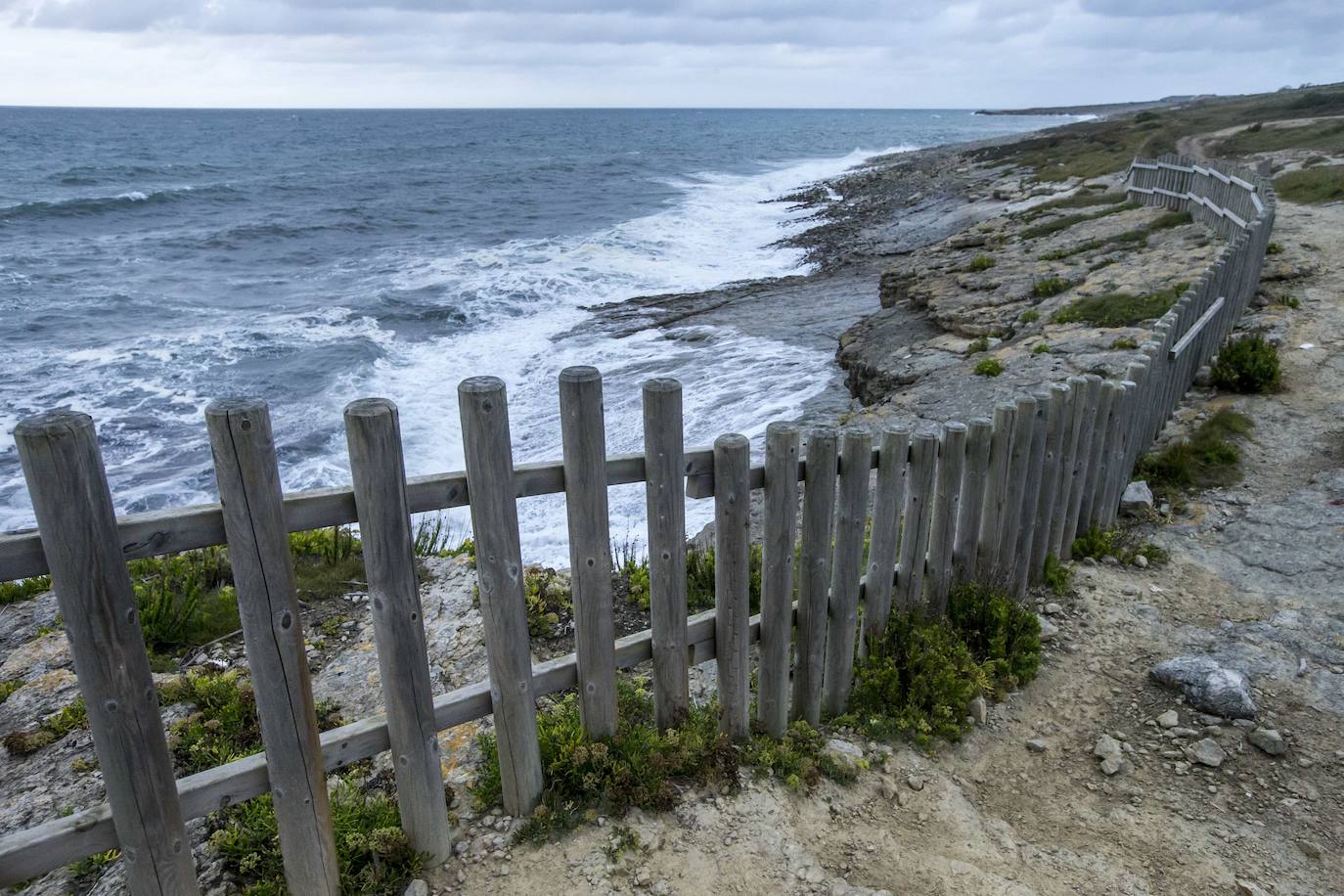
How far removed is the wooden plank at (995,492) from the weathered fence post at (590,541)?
2.49m

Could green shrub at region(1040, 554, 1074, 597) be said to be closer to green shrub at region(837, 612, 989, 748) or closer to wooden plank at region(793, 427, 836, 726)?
green shrub at region(837, 612, 989, 748)

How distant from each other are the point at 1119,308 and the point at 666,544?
33.3 ft

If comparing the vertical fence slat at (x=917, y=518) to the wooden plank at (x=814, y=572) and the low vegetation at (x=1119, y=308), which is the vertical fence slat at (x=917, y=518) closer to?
the wooden plank at (x=814, y=572)

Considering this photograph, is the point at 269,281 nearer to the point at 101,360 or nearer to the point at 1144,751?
the point at 101,360

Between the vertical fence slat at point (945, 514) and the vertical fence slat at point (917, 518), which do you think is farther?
the vertical fence slat at point (945, 514)

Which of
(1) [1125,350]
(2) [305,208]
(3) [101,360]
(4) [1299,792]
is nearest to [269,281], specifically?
(3) [101,360]

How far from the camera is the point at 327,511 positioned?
2695mm

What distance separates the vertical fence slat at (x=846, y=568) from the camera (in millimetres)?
3832

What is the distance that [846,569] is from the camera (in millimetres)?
4047

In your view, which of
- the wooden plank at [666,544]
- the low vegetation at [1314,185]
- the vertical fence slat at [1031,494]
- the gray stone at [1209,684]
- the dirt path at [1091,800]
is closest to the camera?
the wooden plank at [666,544]

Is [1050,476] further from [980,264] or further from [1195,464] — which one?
[980,264]

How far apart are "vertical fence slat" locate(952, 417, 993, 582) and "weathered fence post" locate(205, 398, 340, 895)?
11.2ft

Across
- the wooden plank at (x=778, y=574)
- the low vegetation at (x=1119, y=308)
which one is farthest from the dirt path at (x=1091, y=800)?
the low vegetation at (x=1119, y=308)

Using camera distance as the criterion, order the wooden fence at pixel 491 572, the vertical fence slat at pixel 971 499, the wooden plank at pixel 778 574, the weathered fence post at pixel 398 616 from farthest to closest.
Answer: the vertical fence slat at pixel 971 499 → the wooden plank at pixel 778 574 → the weathered fence post at pixel 398 616 → the wooden fence at pixel 491 572
